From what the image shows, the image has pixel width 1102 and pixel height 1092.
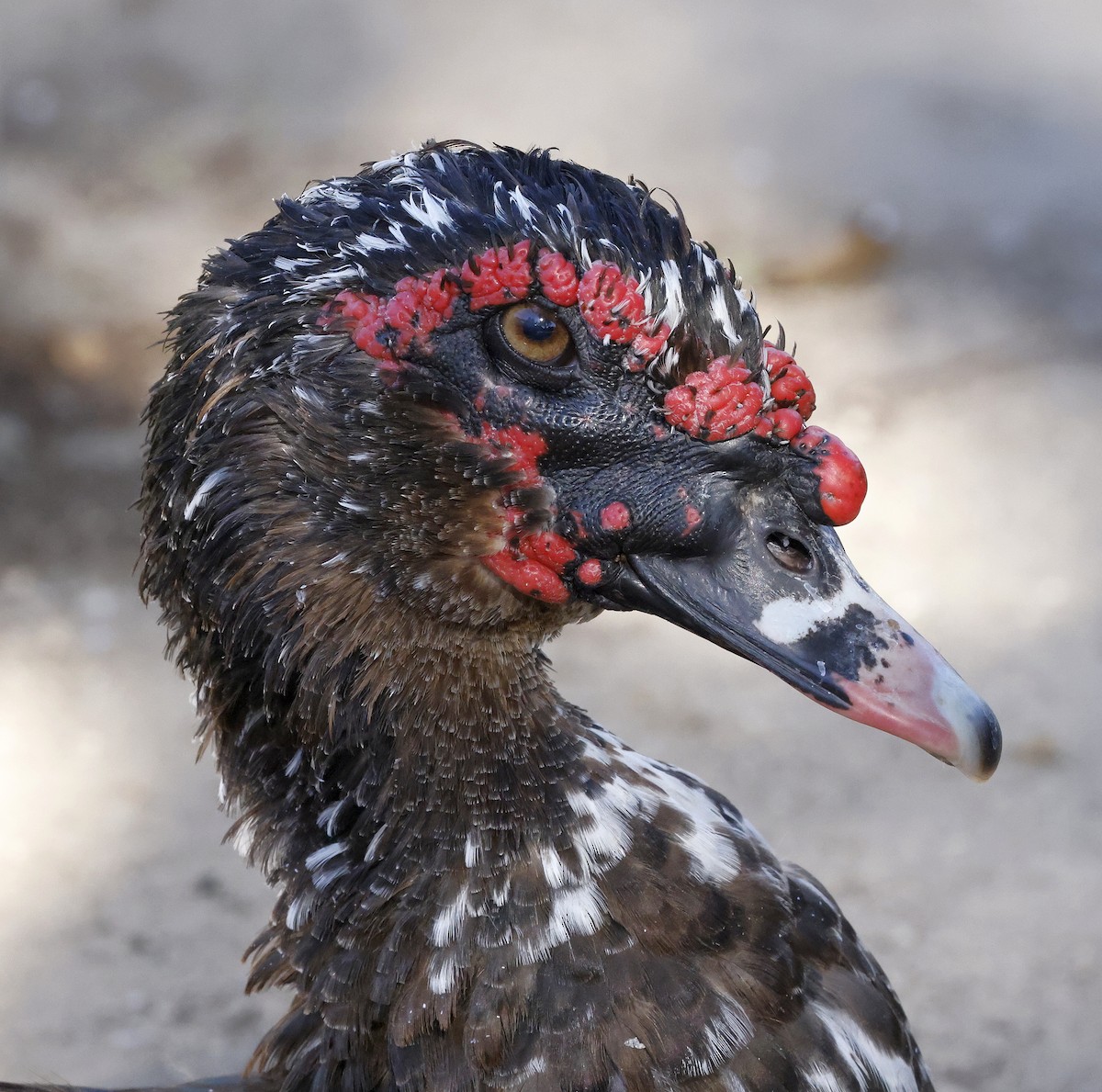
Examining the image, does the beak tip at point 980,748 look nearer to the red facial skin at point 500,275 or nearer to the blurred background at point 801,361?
the red facial skin at point 500,275

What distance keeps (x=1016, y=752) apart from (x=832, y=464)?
2.75 meters

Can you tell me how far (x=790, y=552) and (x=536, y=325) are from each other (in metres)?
0.45

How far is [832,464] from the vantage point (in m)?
1.86

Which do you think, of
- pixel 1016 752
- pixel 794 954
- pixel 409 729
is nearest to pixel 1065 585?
pixel 1016 752

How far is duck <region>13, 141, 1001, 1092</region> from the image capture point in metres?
1.83

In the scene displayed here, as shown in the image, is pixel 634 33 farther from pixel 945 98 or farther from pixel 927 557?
pixel 927 557

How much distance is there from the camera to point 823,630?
187 centimetres

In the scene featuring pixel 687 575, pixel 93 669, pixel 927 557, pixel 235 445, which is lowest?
pixel 687 575

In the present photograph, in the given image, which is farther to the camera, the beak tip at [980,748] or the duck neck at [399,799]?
the duck neck at [399,799]

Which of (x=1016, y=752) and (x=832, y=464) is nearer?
(x=832, y=464)

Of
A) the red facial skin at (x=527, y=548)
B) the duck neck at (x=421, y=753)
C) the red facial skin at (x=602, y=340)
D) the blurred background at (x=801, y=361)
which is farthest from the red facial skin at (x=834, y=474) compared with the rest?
the blurred background at (x=801, y=361)

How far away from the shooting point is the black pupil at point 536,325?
181 centimetres

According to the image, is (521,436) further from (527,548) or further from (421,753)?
(421,753)

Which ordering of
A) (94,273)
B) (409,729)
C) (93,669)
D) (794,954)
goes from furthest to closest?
1. (94,273)
2. (93,669)
3. (794,954)
4. (409,729)
